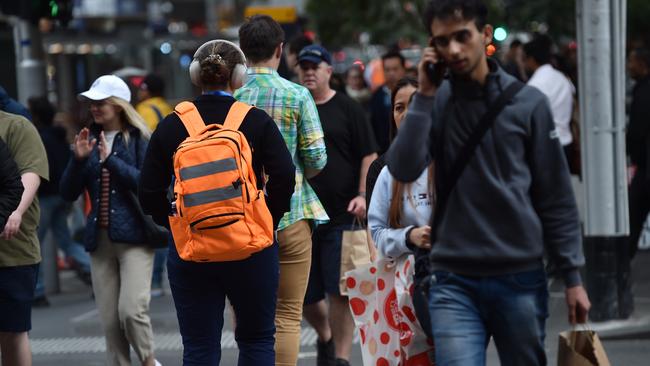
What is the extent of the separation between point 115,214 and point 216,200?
2.02 metres

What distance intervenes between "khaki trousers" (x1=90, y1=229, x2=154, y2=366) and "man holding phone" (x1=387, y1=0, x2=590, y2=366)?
300 centimetres

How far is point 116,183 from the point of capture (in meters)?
6.90

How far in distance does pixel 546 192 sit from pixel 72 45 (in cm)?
2894

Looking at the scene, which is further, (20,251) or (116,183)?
(116,183)

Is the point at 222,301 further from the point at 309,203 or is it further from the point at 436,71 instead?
the point at 436,71

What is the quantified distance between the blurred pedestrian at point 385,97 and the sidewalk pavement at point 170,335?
1.95m

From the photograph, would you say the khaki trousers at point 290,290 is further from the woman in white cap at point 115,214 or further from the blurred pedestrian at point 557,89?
the blurred pedestrian at point 557,89

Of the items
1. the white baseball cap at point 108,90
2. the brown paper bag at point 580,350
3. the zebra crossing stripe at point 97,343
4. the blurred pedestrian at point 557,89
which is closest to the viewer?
the brown paper bag at point 580,350

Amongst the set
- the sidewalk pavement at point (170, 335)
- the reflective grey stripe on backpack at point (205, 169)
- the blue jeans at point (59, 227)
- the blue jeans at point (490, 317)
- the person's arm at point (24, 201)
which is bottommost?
the sidewalk pavement at point (170, 335)

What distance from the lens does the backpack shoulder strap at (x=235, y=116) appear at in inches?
206

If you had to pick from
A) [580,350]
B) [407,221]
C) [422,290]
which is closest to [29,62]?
[407,221]

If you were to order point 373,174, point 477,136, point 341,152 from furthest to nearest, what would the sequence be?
point 341,152 → point 373,174 → point 477,136

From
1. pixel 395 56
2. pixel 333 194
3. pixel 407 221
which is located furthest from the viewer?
pixel 395 56

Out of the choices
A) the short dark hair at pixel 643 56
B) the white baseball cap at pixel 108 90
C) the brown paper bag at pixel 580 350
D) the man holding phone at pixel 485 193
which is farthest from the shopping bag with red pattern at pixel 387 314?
the short dark hair at pixel 643 56
